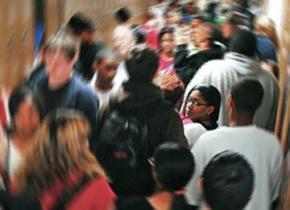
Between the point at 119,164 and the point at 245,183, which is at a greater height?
the point at 119,164

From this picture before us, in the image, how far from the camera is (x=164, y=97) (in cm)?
139

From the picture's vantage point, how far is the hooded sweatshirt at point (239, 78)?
1388 mm

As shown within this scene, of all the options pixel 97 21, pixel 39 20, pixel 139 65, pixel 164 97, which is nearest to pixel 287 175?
pixel 164 97

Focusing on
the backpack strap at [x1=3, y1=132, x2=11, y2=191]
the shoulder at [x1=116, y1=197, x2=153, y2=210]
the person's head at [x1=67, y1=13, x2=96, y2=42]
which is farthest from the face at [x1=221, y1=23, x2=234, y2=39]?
the backpack strap at [x1=3, y1=132, x2=11, y2=191]

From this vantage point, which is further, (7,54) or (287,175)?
(287,175)

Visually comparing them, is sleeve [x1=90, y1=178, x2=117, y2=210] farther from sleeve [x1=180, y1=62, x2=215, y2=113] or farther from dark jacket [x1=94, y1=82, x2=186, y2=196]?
sleeve [x1=180, y1=62, x2=215, y2=113]

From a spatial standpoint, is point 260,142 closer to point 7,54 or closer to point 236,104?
point 236,104

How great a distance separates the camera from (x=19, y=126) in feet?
4.41

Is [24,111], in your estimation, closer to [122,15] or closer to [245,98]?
[122,15]

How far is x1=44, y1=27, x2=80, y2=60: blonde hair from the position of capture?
4.37ft

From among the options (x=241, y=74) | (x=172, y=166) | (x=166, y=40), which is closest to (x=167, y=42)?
(x=166, y=40)

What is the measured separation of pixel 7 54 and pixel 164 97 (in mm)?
407

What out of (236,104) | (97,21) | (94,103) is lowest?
(236,104)

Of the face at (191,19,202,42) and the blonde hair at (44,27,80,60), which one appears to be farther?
the face at (191,19,202,42)
